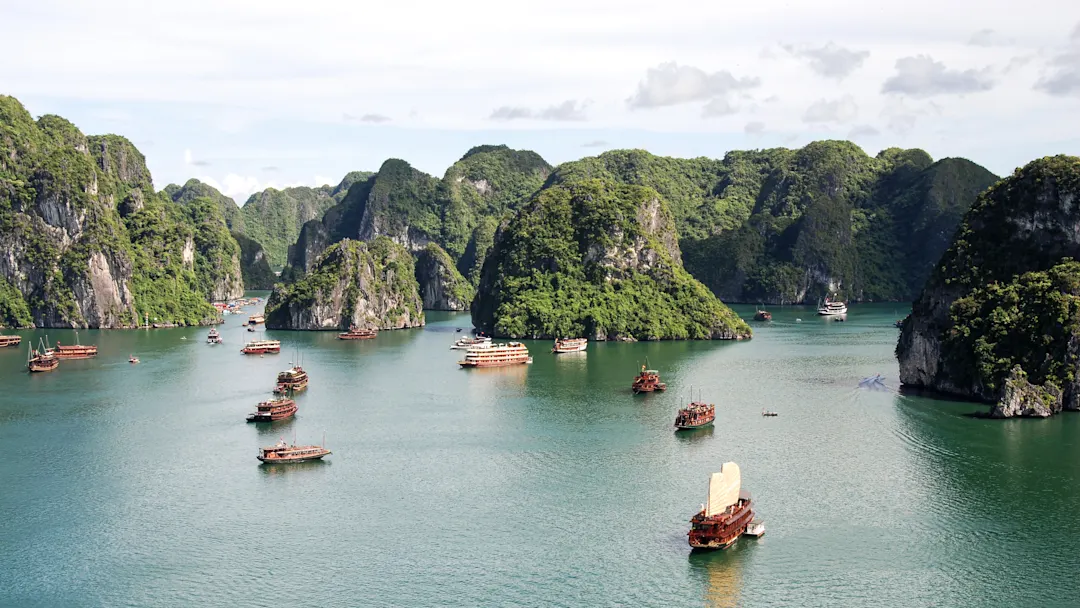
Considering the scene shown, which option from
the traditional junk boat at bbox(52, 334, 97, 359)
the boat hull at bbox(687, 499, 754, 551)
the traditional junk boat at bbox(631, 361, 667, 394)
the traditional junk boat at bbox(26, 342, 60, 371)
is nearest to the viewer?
the boat hull at bbox(687, 499, 754, 551)

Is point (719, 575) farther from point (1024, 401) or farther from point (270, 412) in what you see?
point (270, 412)

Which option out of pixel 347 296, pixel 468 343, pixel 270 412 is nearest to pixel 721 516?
pixel 270 412

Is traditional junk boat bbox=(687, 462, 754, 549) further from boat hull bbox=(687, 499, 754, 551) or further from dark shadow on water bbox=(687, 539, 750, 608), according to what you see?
dark shadow on water bbox=(687, 539, 750, 608)

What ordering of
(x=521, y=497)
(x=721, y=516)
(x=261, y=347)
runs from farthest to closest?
(x=261, y=347), (x=521, y=497), (x=721, y=516)

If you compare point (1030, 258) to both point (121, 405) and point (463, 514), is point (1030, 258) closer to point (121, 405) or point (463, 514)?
point (463, 514)

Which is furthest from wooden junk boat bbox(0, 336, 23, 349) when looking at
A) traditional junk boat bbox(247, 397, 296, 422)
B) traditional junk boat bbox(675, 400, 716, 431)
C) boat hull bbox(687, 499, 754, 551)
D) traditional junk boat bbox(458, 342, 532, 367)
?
boat hull bbox(687, 499, 754, 551)

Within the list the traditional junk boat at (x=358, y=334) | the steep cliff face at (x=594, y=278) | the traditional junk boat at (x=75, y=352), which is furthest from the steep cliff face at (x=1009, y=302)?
the traditional junk boat at (x=75, y=352)
